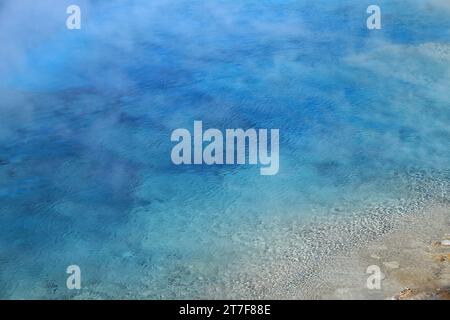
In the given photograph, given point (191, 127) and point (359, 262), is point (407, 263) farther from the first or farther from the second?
point (191, 127)

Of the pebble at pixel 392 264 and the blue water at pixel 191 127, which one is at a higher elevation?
the blue water at pixel 191 127

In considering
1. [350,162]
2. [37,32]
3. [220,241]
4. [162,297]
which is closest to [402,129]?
[350,162]

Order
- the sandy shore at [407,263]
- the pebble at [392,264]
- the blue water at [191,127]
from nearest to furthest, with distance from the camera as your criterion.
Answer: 1. the sandy shore at [407,263]
2. the pebble at [392,264]
3. the blue water at [191,127]

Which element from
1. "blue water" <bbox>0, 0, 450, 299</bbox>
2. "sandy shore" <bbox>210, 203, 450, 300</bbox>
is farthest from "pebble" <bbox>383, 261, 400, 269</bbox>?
"blue water" <bbox>0, 0, 450, 299</bbox>

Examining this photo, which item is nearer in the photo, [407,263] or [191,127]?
[407,263]

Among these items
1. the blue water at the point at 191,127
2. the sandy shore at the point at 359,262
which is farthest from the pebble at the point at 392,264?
the blue water at the point at 191,127

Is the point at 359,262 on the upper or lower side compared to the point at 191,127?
lower

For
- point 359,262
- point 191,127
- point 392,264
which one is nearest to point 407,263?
point 392,264

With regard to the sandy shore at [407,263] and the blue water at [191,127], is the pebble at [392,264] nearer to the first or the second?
the sandy shore at [407,263]

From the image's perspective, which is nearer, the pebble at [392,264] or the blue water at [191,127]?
the pebble at [392,264]
